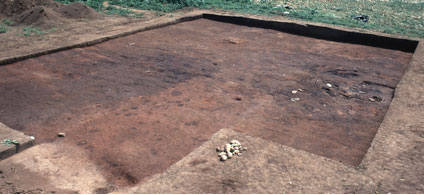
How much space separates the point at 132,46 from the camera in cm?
766

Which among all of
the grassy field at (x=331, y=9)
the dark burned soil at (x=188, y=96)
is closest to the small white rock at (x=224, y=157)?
the dark burned soil at (x=188, y=96)

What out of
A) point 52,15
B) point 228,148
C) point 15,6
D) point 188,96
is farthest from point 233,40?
point 15,6

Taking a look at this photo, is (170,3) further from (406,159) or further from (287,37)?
(406,159)

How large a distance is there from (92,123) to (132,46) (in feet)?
11.4

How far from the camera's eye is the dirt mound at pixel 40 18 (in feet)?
29.1

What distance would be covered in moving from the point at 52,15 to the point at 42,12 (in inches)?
9.0

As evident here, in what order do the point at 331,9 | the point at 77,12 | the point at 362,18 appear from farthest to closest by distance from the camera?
1. the point at 331,9
2. the point at 362,18
3. the point at 77,12

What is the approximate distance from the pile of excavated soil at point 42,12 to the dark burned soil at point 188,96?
2.22 m

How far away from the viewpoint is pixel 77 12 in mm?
9789

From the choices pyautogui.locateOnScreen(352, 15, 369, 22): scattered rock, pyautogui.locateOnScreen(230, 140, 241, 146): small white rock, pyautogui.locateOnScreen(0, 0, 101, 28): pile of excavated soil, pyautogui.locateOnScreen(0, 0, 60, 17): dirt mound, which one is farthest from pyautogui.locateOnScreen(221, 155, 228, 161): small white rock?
pyautogui.locateOnScreen(0, 0, 60, 17): dirt mound

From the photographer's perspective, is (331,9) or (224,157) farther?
(331,9)

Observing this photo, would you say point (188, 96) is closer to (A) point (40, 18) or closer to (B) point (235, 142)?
(B) point (235, 142)

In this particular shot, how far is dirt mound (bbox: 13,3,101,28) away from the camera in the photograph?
893cm

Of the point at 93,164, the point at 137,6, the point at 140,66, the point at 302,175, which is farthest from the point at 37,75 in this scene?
the point at 137,6
